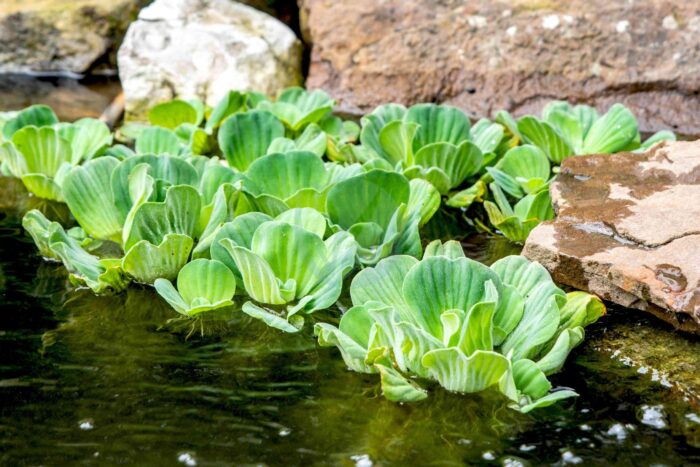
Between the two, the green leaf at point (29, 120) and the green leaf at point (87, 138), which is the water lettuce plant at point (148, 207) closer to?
the green leaf at point (87, 138)

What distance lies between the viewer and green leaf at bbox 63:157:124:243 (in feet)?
8.75

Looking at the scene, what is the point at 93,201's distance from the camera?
2682 mm

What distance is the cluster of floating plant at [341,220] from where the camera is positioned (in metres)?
1.98

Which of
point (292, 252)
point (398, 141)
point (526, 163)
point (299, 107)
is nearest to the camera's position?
point (292, 252)

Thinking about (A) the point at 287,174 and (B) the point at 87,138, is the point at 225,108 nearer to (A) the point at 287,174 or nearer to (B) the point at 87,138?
(B) the point at 87,138

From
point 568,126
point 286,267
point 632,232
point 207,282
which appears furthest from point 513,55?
point 207,282

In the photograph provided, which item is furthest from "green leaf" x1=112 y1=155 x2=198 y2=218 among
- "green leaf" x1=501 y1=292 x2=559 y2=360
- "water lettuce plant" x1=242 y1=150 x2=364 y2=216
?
"green leaf" x1=501 y1=292 x2=559 y2=360

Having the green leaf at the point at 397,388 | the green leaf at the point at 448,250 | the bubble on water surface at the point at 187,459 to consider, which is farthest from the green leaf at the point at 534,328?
the bubble on water surface at the point at 187,459

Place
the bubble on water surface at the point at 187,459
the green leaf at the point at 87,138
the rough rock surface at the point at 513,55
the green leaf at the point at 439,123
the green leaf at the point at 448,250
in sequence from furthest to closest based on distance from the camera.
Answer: the rough rock surface at the point at 513,55, the green leaf at the point at 87,138, the green leaf at the point at 439,123, the green leaf at the point at 448,250, the bubble on water surface at the point at 187,459

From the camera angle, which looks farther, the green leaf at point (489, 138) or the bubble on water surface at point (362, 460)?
the green leaf at point (489, 138)

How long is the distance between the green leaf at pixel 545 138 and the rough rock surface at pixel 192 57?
151 centimetres

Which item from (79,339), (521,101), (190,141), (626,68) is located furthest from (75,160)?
(626,68)

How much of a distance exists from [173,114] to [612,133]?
1749 mm

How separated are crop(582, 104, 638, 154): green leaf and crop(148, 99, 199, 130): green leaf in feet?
5.16
